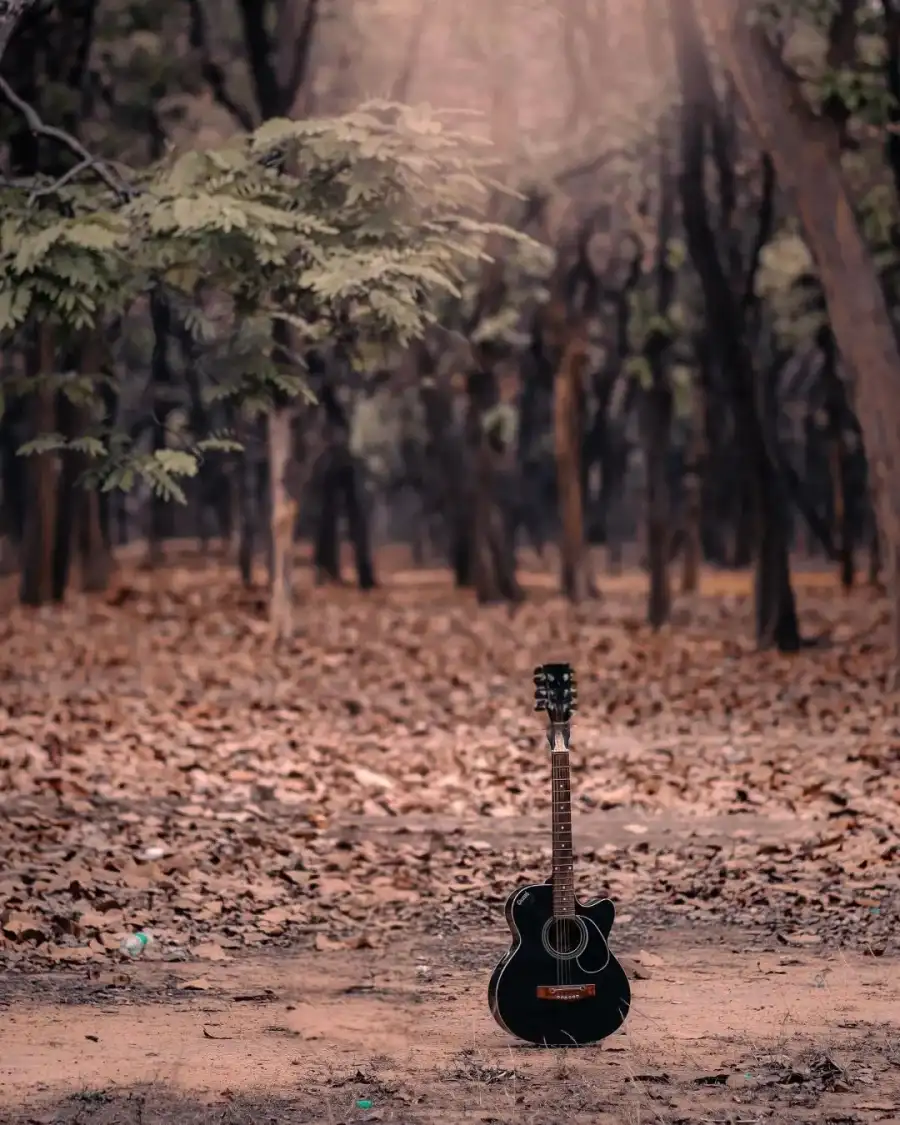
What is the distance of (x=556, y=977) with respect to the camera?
6504 mm

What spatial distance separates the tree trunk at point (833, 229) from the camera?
1619 cm

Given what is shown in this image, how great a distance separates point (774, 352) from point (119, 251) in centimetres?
3091

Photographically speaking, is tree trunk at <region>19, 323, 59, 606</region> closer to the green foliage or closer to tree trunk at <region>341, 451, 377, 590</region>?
tree trunk at <region>341, 451, 377, 590</region>

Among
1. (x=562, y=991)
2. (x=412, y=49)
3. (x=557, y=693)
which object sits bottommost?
(x=562, y=991)

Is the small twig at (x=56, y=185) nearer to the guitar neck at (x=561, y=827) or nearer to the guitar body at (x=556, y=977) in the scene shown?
the guitar neck at (x=561, y=827)

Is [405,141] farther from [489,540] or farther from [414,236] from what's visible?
[489,540]

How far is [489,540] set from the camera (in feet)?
99.5

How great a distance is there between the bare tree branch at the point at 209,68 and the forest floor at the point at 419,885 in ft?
25.0

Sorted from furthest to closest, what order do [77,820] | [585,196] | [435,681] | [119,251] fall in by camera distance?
[585,196]
[435,681]
[77,820]
[119,251]

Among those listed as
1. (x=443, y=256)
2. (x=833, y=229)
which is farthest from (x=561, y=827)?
(x=833, y=229)

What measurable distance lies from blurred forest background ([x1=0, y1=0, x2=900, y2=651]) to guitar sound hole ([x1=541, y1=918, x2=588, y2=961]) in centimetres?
446

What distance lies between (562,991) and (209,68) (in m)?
19.4

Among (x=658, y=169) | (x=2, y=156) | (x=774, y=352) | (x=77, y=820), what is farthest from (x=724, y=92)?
(x=77, y=820)

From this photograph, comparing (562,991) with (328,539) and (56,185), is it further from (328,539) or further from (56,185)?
(328,539)
